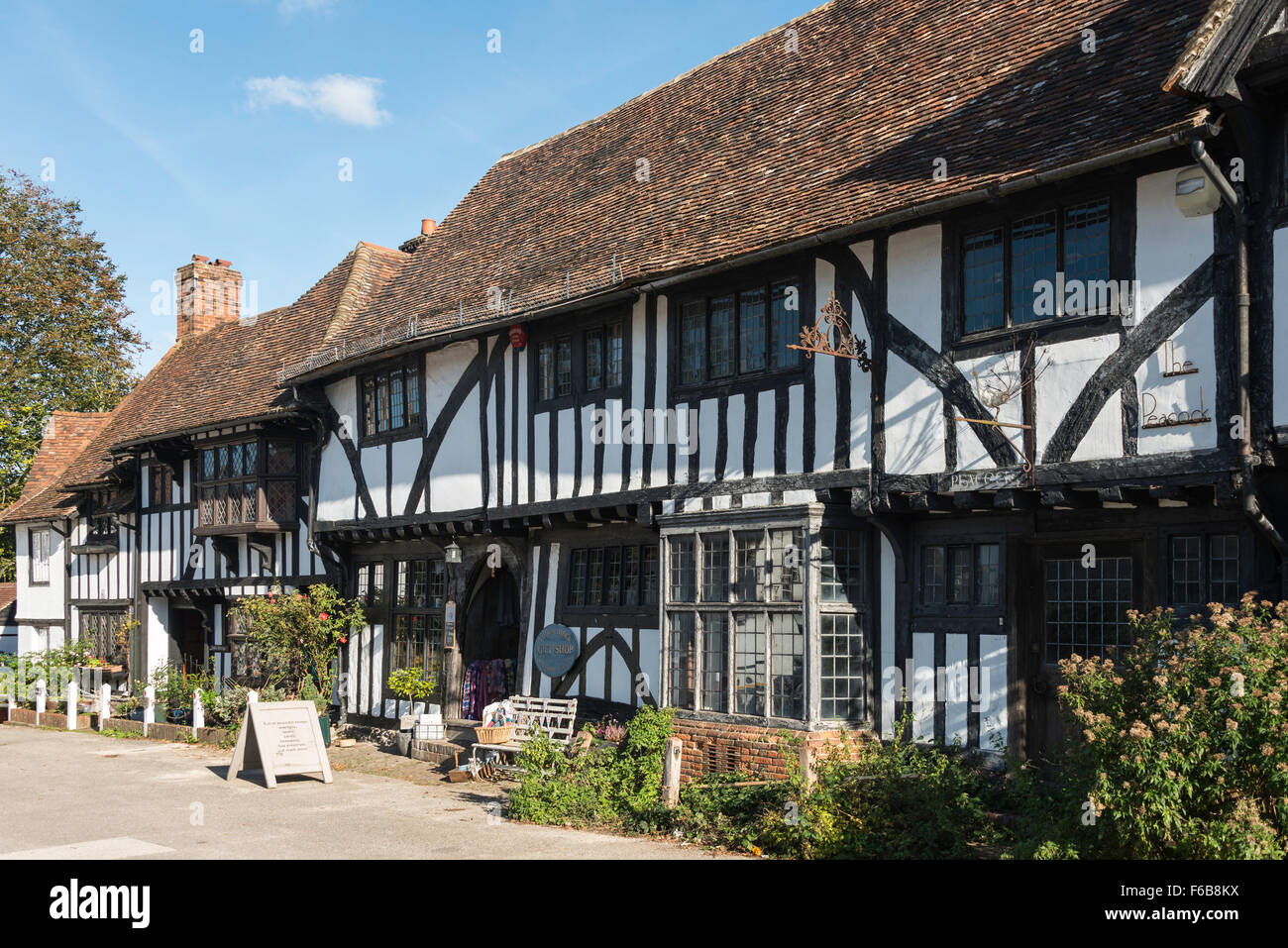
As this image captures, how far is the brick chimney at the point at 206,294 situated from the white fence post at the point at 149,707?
1025 cm

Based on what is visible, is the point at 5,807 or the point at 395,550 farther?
the point at 395,550

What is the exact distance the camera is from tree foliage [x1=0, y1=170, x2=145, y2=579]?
34.0m

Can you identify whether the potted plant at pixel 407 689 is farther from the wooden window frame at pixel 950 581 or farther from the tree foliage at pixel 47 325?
the tree foliage at pixel 47 325

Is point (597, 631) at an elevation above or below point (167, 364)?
below

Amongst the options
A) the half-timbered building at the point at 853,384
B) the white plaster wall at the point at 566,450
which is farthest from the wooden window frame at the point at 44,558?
the white plaster wall at the point at 566,450

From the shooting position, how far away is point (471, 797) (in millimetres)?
13391

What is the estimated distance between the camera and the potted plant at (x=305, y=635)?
59.7 feet

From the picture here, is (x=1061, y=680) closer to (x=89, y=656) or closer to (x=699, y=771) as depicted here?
(x=699, y=771)

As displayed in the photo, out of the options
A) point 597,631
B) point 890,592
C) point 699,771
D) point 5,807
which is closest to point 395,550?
point 597,631

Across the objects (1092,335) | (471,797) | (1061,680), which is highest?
(1092,335)

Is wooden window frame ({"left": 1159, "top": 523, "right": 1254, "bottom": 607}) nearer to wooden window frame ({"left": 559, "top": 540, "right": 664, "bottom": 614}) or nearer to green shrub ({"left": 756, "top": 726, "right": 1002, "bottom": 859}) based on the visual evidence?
green shrub ({"left": 756, "top": 726, "right": 1002, "bottom": 859})

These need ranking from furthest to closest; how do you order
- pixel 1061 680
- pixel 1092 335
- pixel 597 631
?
pixel 597 631 → pixel 1061 680 → pixel 1092 335
